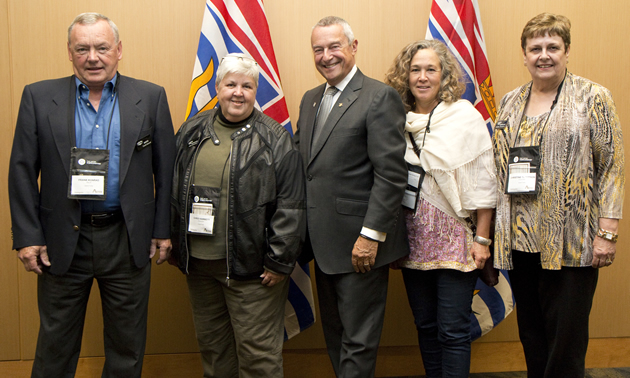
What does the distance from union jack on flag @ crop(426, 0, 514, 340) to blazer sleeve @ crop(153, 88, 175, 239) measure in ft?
4.72

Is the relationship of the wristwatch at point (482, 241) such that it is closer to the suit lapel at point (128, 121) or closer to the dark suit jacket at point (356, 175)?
the dark suit jacket at point (356, 175)

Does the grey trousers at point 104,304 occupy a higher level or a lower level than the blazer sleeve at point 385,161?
lower

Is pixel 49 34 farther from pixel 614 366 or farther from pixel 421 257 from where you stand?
pixel 614 366

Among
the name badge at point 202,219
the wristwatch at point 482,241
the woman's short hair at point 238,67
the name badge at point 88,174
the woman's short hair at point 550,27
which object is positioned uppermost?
the woman's short hair at point 550,27

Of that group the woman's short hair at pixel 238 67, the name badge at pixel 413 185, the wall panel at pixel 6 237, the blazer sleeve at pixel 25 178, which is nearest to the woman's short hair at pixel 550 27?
the name badge at pixel 413 185

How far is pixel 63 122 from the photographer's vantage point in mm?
1777

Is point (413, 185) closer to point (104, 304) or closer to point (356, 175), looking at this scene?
point (356, 175)

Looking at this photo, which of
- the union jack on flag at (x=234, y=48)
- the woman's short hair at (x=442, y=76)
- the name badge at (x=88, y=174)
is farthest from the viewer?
the union jack on flag at (x=234, y=48)

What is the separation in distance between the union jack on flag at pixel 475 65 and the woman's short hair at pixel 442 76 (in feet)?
1.46

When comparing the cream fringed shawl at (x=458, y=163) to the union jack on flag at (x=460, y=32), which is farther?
the union jack on flag at (x=460, y=32)

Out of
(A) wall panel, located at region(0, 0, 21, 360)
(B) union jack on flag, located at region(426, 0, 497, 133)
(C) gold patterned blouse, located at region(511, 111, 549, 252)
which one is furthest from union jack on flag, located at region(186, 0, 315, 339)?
(C) gold patterned blouse, located at region(511, 111, 549, 252)

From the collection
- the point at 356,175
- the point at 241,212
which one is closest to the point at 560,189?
the point at 356,175

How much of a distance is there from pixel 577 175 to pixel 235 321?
1481 millimetres

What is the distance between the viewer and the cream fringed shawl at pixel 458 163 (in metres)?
1.88
